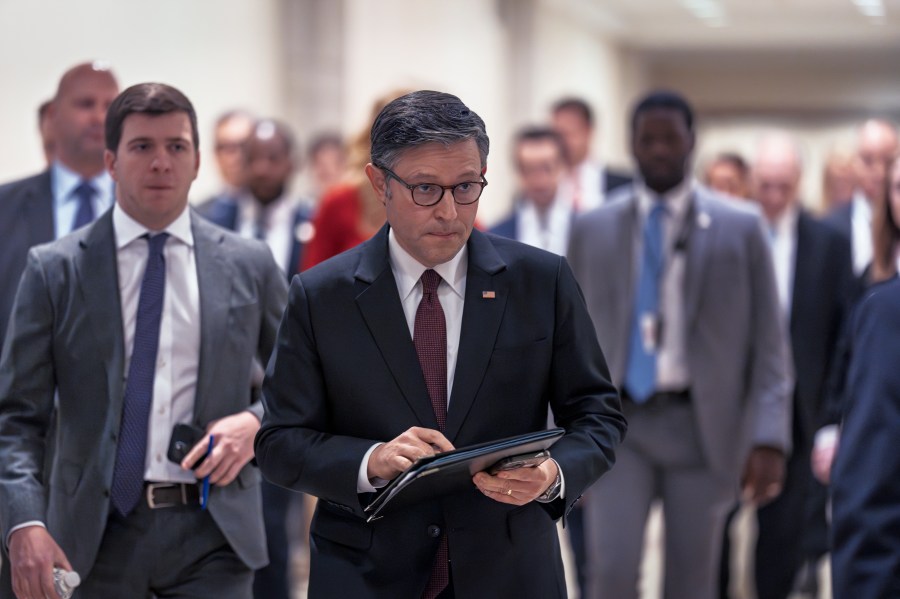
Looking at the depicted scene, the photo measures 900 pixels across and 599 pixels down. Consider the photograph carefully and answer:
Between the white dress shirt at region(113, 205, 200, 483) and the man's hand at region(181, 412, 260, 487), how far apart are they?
0.27ft

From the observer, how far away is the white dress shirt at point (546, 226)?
685 centimetres

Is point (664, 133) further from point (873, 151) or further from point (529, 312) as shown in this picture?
point (873, 151)

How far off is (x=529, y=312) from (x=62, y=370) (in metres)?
1.26

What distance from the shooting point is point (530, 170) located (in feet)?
23.3

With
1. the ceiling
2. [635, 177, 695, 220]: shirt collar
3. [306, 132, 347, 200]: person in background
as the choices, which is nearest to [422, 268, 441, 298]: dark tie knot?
[635, 177, 695, 220]: shirt collar

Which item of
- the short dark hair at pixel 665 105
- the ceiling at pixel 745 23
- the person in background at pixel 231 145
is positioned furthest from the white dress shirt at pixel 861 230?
the ceiling at pixel 745 23

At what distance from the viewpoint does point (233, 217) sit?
6898mm

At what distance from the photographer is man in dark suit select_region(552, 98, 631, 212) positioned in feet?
26.6

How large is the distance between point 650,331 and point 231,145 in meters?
3.84

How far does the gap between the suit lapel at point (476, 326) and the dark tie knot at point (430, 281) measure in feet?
0.23

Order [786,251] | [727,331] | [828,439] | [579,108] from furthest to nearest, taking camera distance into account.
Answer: [579,108] → [786,251] → [727,331] → [828,439]

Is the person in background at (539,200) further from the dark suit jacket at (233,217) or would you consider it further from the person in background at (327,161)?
the person in background at (327,161)

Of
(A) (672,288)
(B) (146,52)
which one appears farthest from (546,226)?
(B) (146,52)

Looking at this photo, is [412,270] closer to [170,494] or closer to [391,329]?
[391,329]
